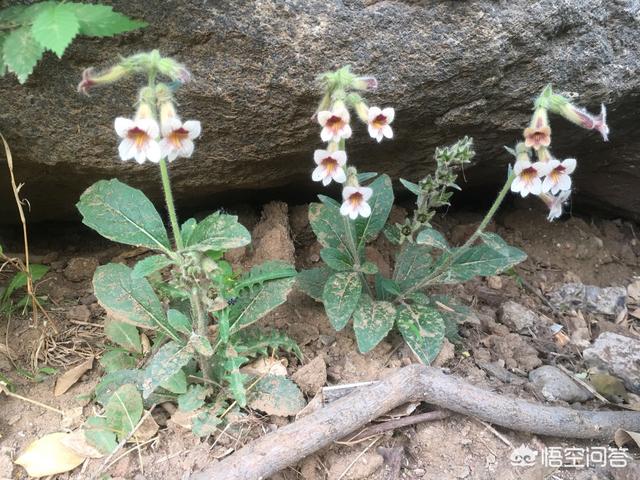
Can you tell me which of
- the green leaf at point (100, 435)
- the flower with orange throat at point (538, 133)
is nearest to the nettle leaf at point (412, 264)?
the flower with orange throat at point (538, 133)

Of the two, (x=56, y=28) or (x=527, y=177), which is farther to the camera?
(x=527, y=177)

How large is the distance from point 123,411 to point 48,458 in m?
0.29

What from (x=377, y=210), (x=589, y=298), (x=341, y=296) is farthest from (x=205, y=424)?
(x=589, y=298)

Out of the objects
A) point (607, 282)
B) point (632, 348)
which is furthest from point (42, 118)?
point (607, 282)

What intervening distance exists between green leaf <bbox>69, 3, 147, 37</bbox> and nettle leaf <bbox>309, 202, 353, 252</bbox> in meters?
1.13

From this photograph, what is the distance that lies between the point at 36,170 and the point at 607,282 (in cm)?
317

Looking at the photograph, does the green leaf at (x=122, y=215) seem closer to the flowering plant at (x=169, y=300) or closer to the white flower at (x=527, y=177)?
the flowering plant at (x=169, y=300)

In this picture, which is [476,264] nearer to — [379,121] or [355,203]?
[355,203]

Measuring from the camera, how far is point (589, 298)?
3.24m

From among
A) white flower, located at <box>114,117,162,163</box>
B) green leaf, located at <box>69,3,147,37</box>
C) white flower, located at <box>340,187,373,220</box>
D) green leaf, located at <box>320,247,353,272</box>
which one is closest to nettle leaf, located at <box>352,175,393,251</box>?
green leaf, located at <box>320,247,353,272</box>

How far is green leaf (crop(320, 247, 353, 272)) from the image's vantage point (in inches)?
97.3

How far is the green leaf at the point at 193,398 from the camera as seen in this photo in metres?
2.11

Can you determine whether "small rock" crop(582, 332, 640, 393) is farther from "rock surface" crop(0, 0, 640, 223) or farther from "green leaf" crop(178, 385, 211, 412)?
"green leaf" crop(178, 385, 211, 412)

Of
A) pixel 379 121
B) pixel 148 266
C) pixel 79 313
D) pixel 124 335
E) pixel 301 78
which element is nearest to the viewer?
pixel 148 266
